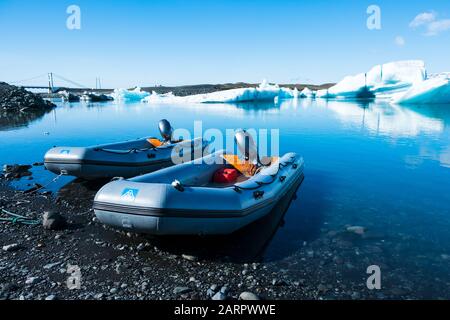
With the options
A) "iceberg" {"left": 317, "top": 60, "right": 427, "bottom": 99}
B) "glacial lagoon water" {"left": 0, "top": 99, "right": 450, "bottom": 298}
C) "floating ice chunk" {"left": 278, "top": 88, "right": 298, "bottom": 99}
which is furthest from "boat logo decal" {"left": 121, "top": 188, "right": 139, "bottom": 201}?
"floating ice chunk" {"left": 278, "top": 88, "right": 298, "bottom": 99}

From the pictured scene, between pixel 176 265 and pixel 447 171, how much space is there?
8.39 m

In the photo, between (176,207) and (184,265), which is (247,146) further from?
(184,265)

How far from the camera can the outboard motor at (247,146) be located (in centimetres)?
697

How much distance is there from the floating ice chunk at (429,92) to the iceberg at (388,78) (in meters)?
3.11

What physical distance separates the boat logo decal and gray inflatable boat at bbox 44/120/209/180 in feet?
10.3

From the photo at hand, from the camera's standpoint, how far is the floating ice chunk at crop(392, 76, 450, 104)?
93.5 feet

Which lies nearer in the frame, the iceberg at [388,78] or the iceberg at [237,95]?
the iceberg at [388,78]

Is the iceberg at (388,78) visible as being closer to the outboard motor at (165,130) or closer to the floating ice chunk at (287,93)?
the floating ice chunk at (287,93)

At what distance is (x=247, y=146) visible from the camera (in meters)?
7.01

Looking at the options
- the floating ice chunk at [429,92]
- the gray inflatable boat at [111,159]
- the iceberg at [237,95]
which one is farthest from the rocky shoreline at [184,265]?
the iceberg at [237,95]

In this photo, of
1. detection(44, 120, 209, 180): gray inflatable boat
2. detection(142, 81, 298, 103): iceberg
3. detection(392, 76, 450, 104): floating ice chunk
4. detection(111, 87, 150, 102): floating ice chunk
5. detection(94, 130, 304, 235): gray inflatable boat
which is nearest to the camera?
detection(94, 130, 304, 235): gray inflatable boat

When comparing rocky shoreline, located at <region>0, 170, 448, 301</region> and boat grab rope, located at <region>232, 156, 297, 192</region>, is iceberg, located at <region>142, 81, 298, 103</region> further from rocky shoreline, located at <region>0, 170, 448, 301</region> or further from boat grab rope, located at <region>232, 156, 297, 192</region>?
rocky shoreline, located at <region>0, 170, 448, 301</region>

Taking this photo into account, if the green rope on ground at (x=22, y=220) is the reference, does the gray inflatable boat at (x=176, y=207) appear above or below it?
above

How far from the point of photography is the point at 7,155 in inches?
460
